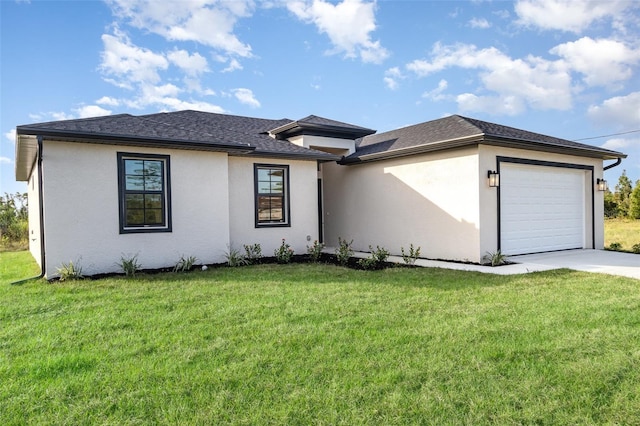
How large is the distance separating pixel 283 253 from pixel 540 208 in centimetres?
720

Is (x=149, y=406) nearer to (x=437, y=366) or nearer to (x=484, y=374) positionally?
(x=437, y=366)

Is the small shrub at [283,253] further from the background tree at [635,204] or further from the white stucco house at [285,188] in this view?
the background tree at [635,204]

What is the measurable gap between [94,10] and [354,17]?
6.96m

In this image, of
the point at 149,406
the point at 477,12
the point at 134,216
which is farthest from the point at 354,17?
the point at 149,406

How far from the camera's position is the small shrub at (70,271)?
763 cm

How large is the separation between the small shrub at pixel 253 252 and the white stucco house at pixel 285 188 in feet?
0.64

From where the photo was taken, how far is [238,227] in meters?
10.2

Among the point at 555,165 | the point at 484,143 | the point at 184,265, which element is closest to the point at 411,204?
the point at 484,143

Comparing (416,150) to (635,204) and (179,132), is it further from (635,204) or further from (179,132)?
(635,204)

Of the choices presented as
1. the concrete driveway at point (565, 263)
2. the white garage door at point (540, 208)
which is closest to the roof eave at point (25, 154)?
the concrete driveway at point (565, 263)

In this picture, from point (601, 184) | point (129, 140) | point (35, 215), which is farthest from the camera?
point (35, 215)

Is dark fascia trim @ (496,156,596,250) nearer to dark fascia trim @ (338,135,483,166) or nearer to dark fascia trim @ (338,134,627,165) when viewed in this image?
dark fascia trim @ (338,134,627,165)

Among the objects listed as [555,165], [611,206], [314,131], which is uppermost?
[314,131]

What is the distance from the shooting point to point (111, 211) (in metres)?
8.30
